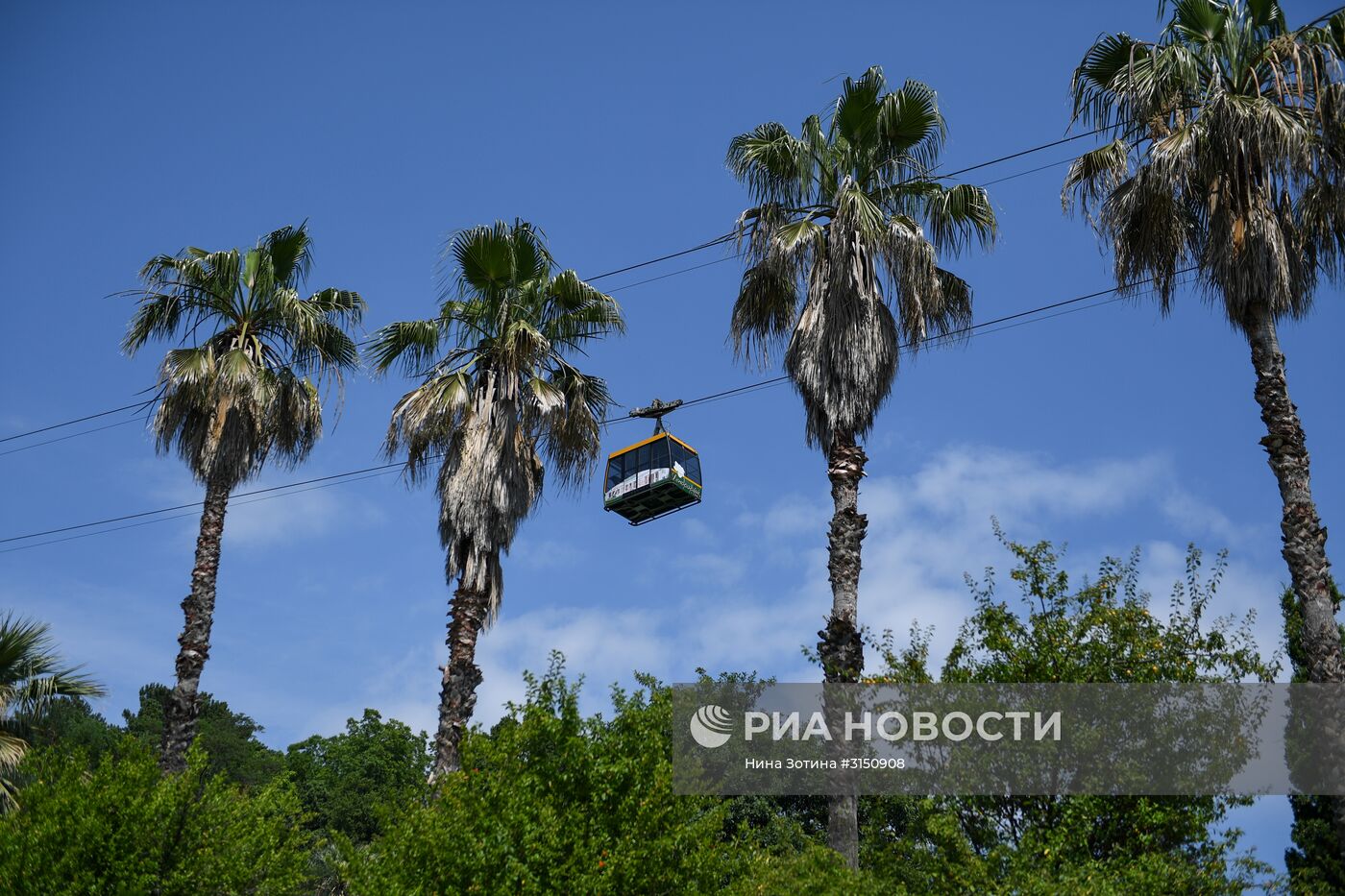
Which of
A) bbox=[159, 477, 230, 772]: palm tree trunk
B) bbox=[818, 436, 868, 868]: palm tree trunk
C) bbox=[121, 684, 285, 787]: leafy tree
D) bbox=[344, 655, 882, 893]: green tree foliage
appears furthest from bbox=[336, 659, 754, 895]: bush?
bbox=[121, 684, 285, 787]: leafy tree

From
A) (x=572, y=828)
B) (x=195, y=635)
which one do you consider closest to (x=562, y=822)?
(x=572, y=828)

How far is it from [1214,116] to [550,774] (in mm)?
13299

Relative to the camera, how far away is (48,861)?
59.3 feet

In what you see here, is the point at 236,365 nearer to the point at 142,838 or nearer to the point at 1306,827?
the point at 142,838

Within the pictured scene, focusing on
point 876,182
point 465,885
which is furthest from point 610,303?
point 465,885

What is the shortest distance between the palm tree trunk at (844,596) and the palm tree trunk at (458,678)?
269 inches

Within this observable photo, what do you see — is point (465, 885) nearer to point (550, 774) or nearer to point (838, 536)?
point (550, 774)

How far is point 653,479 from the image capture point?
27.4 meters

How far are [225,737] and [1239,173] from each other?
64716 millimetres

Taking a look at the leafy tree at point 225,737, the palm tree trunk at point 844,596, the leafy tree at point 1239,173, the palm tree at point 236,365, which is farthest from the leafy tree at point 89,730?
the leafy tree at point 1239,173

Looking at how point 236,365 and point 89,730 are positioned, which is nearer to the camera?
point 236,365

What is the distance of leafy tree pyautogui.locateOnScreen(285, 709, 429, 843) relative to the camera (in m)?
59.2

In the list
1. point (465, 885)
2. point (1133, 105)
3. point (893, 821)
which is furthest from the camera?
point (893, 821)

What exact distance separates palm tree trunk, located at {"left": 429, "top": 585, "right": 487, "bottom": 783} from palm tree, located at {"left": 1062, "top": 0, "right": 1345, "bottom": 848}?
1221cm
